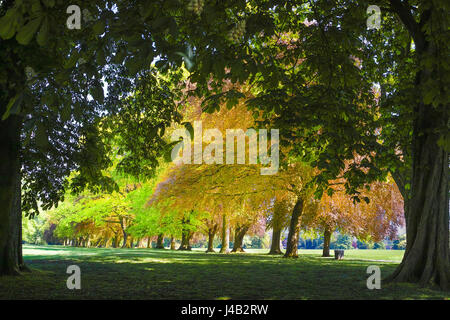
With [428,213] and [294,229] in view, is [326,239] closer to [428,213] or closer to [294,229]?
[294,229]

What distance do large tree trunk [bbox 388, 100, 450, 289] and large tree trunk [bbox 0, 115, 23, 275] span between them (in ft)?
30.2

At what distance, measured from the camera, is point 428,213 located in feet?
26.6

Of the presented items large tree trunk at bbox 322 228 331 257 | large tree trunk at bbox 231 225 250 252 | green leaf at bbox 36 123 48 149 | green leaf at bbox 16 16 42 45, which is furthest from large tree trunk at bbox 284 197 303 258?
green leaf at bbox 16 16 42 45

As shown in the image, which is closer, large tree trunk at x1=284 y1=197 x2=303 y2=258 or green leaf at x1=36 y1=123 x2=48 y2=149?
green leaf at x1=36 y1=123 x2=48 y2=149

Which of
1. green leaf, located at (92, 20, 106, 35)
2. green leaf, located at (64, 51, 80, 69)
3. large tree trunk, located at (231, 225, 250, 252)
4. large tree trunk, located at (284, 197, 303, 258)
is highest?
green leaf, located at (92, 20, 106, 35)

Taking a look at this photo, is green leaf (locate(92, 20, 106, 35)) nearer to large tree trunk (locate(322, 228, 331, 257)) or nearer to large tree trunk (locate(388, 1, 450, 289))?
large tree trunk (locate(388, 1, 450, 289))

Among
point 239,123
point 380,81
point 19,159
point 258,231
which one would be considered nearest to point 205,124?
point 239,123

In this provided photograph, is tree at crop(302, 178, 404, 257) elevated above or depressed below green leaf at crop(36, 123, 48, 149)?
below

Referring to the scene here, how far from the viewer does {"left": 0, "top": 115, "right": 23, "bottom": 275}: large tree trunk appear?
27.5ft

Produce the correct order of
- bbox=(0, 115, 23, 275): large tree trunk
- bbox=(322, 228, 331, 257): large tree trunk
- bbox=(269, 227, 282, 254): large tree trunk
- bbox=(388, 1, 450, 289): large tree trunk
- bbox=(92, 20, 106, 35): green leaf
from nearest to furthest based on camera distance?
1. bbox=(92, 20, 106, 35): green leaf
2. bbox=(388, 1, 450, 289): large tree trunk
3. bbox=(0, 115, 23, 275): large tree trunk
4. bbox=(322, 228, 331, 257): large tree trunk
5. bbox=(269, 227, 282, 254): large tree trunk

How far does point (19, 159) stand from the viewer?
9250 millimetres

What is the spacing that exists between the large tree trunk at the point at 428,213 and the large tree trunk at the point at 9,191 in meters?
9.21

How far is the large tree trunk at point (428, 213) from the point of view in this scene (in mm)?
7918

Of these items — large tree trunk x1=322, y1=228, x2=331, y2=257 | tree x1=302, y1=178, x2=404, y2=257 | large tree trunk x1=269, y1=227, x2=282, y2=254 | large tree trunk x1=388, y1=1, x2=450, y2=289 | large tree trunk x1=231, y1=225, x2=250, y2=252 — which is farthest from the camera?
large tree trunk x1=231, y1=225, x2=250, y2=252
